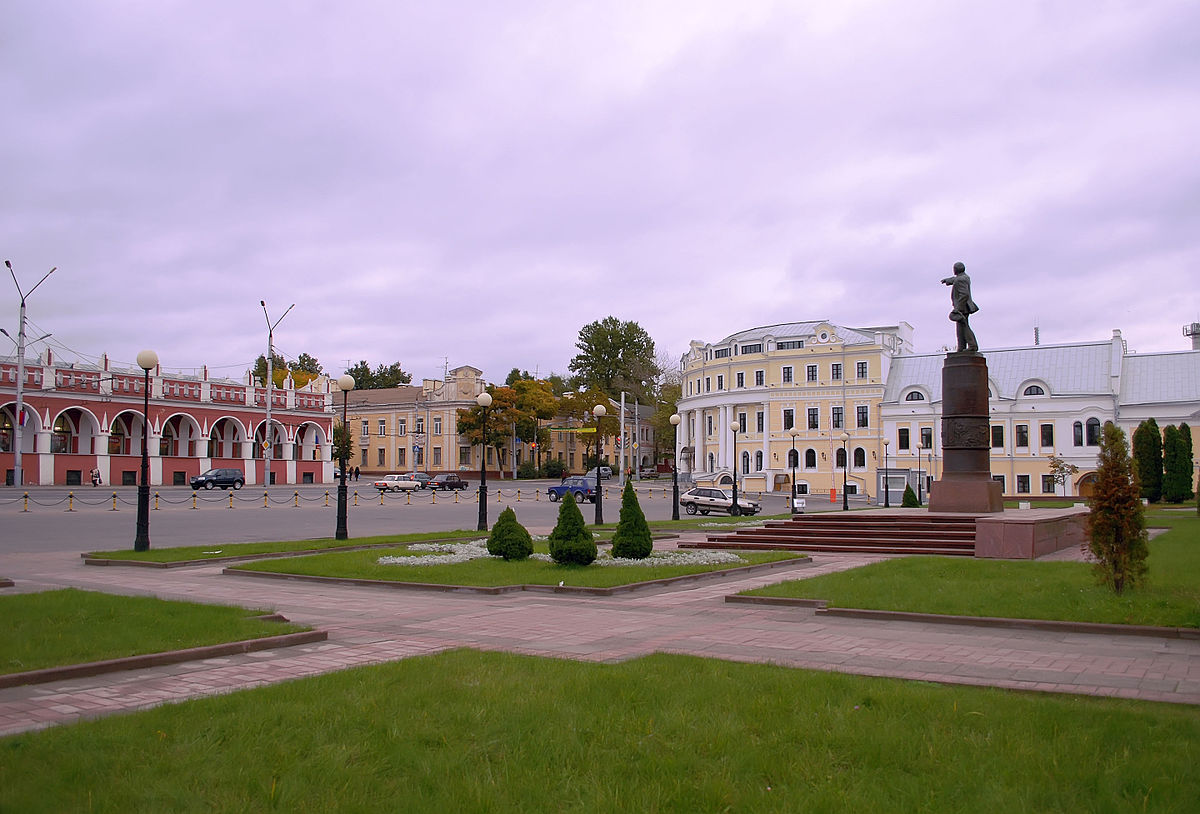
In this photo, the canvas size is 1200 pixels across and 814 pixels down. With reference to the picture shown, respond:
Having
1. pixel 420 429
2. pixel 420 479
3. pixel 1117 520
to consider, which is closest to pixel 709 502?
pixel 1117 520

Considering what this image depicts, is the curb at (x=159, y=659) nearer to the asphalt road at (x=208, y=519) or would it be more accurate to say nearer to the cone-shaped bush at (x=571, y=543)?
the cone-shaped bush at (x=571, y=543)

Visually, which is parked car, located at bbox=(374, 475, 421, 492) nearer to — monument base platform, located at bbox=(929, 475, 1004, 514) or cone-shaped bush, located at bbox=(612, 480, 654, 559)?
monument base platform, located at bbox=(929, 475, 1004, 514)

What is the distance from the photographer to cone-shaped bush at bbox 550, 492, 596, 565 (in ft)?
52.5

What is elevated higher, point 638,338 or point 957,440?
point 638,338

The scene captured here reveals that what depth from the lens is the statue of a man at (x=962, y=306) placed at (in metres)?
23.5

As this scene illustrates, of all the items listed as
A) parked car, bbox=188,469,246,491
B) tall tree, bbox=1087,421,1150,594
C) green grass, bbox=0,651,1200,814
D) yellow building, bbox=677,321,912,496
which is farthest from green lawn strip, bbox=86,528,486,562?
yellow building, bbox=677,321,912,496

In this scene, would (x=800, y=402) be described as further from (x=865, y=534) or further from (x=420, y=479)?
(x=865, y=534)

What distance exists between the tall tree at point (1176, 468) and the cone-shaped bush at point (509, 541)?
41.4 meters

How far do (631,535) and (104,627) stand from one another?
34.0 feet

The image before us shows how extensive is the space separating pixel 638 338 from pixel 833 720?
354 feet

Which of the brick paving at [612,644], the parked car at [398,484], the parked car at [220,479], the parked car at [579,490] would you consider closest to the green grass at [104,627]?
the brick paving at [612,644]

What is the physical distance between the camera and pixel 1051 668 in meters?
8.15

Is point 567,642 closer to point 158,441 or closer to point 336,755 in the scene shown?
point 336,755

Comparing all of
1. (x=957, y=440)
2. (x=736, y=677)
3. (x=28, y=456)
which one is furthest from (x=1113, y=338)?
(x=28, y=456)
